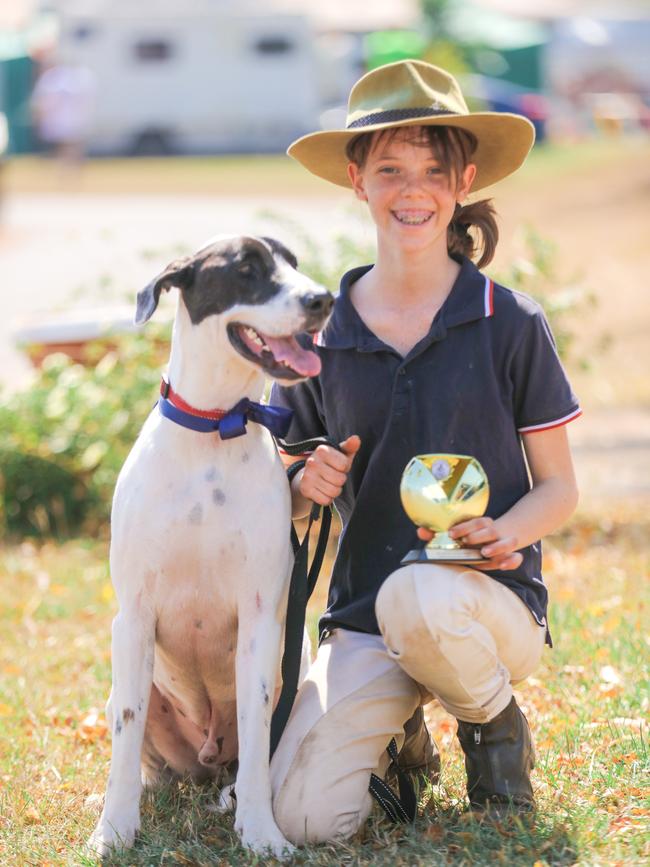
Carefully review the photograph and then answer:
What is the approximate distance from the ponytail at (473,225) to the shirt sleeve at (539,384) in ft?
1.11

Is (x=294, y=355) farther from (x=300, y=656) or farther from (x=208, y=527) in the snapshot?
(x=300, y=656)

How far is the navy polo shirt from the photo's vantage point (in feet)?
12.0

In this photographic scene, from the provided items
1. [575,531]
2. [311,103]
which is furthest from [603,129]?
[575,531]

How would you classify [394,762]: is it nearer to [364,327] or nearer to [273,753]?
[273,753]

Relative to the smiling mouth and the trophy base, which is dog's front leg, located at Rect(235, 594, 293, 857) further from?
the smiling mouth

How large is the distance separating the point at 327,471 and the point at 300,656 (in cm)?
52

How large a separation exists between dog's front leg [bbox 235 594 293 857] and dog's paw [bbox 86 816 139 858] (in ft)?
0.89

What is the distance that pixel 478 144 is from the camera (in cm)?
387

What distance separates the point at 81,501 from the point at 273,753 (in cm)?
384

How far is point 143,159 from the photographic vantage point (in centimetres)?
3569

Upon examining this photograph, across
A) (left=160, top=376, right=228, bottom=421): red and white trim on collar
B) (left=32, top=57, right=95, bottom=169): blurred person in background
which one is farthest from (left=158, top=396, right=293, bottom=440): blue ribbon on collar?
(left=32, top=57, right=95, bottom=169): blurred person in background

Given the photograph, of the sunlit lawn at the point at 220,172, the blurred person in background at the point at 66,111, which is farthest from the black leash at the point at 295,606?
the blurred person in background at the point at 66,111

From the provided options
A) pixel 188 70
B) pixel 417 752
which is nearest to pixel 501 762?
pixel 417 752

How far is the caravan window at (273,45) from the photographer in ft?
118
